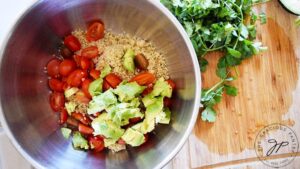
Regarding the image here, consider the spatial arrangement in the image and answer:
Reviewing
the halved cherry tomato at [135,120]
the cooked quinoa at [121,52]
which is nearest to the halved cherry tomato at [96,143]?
the halved cherry tomato at [135,120]

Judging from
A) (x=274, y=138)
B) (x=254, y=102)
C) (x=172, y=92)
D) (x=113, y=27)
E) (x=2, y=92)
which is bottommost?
(x=274, y=138)

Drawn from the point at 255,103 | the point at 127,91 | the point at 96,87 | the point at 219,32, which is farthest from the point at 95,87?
the point at 255,103

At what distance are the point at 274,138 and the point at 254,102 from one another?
145mm

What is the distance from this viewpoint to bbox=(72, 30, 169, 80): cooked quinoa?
1.55 metres

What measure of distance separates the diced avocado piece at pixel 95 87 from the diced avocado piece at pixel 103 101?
24 mm

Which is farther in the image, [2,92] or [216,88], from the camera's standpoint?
[216,88]

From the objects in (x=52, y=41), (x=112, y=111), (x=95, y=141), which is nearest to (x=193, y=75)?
(x=112, y=111)

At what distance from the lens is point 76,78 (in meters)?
1.54

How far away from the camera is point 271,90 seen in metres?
1.60

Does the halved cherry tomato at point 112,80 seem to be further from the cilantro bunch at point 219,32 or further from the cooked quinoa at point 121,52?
the cilantro bunch at point 219,32

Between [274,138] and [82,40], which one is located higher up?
[82,40]

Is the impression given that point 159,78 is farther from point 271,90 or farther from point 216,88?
point 271,90

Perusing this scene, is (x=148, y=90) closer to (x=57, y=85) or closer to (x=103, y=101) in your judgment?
(x=103, y=101)

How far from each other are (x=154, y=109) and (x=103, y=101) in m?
0.17
